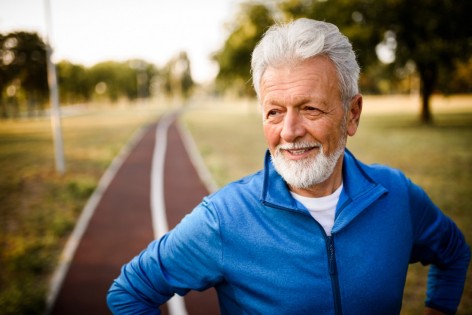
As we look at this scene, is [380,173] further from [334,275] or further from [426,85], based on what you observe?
[426,85]

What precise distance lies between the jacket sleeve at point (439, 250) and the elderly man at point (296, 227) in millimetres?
126

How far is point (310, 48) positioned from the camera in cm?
156

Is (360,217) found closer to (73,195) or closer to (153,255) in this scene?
(153,255)

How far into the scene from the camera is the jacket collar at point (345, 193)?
63.3 inches

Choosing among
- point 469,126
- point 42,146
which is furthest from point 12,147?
point 469,126

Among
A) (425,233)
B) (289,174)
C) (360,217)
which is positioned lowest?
(425,233)

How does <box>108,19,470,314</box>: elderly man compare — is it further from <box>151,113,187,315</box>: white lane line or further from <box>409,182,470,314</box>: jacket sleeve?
<box>151,113,187,315</box>: white lane line

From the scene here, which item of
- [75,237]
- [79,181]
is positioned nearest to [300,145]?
[75,237]

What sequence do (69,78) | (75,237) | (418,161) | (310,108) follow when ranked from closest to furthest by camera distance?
(310,108), (75,237), (418,161), (69,78)

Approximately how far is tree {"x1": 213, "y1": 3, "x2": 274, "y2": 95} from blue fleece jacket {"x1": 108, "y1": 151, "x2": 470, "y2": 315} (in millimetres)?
22125

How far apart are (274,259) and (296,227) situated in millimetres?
199

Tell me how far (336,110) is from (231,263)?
1006mm

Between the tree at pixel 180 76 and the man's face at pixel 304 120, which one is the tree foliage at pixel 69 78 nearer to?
the tree at pixel 180 76

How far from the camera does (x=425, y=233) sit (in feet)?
6.20
